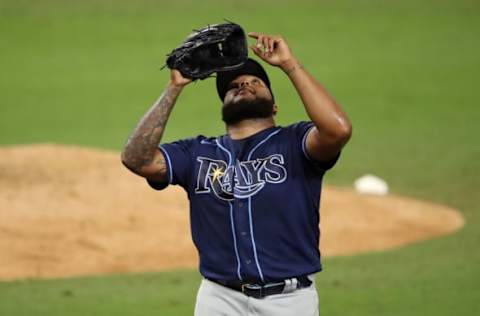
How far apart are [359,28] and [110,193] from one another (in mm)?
10978

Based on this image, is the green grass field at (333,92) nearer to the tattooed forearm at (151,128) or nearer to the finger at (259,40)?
the tattooed forearm at (151,128)

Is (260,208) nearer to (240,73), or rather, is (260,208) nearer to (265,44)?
(240,73)

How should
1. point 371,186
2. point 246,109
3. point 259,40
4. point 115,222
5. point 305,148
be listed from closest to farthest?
point 259,40
point 305,148
point 246,109
point 115,222
point 371,186

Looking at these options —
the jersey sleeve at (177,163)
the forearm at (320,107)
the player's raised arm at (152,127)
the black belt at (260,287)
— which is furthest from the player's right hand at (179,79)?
the black belt at (260,287)

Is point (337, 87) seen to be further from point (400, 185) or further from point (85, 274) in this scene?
point (85, 274)

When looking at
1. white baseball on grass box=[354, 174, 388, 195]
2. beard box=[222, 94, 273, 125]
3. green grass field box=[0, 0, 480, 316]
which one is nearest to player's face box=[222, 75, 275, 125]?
beard box=[222, 94, 273, 125]

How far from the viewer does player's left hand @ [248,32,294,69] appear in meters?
5.34

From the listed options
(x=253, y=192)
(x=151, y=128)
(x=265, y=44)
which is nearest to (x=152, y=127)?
(x=151, y=128)

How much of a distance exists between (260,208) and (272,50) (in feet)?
2.48

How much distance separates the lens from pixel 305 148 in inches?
215

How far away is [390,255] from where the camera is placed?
11.2 m

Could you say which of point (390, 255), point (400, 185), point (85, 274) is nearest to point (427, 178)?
point (400, 185)

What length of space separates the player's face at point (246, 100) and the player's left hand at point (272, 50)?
0.26 meters

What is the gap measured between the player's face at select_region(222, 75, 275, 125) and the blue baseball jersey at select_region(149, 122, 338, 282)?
114 millimetres
